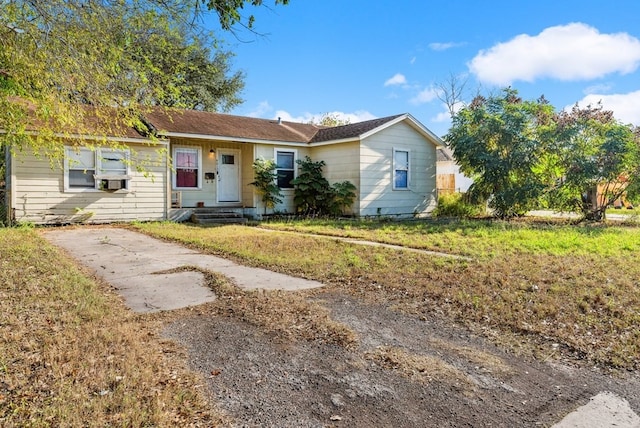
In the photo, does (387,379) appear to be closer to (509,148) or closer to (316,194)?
(316,194)

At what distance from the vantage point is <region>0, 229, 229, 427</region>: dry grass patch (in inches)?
87.4

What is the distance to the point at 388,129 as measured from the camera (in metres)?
14.4

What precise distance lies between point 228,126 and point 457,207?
27.7 ft

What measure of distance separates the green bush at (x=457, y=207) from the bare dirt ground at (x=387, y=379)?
1213cm

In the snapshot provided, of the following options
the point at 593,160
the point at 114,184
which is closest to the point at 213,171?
the point at 114,184

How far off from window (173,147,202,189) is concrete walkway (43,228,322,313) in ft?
15.2

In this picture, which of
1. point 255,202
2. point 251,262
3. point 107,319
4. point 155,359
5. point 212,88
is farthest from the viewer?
point 212,88

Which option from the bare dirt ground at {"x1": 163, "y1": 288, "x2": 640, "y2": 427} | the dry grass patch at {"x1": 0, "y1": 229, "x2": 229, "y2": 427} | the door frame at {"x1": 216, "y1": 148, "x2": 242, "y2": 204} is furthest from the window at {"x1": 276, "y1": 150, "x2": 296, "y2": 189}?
the bare dirt ground at {"x1": 163, "y1": 288, "x2": 640, "y2": 427}

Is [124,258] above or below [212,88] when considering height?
below

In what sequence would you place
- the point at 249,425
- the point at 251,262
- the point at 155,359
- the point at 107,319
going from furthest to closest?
the point at 251,262
the point at 107,319
the point at 155,359
the point at 249,425

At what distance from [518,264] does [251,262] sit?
3.82 m

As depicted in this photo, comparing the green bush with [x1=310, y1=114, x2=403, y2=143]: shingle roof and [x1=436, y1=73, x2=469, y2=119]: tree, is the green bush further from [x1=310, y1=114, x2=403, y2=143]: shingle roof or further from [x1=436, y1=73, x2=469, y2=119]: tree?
[x1=436, y1=73, x2=469, y2=119]: tree

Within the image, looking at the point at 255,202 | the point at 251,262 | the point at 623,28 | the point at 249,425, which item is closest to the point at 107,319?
the point at 249,425

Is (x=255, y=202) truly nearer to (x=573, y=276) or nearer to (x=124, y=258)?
(x=124, y=258)
